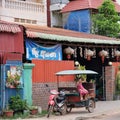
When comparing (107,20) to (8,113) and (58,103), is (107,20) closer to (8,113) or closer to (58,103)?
(58,103)

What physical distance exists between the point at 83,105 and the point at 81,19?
50.3ft

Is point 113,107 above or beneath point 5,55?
beneath

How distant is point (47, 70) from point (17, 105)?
315 centimetres

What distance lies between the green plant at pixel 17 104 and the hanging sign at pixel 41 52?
2678 mm

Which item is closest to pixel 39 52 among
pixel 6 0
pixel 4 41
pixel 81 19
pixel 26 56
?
pixel 26 56

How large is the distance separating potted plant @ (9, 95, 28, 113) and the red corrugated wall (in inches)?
74.5

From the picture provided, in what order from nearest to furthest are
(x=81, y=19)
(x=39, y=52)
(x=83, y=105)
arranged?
(x=83, y=105) → (x=39, y=52) → (x=81, y=19)

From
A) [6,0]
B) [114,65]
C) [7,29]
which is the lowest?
[114,65]

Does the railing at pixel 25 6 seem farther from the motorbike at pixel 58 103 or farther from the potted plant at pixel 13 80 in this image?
the motorbike at pixel 58 103

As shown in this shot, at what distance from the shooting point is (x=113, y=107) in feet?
68.3

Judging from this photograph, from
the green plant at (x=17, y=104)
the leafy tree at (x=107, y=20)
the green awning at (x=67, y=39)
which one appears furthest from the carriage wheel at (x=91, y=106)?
the leafy tree at (x=107, y=20)

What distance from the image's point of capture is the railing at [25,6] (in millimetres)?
28688

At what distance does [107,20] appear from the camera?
30328 mm

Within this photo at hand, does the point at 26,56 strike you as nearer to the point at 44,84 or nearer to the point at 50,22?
the point at 44,84
